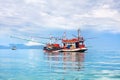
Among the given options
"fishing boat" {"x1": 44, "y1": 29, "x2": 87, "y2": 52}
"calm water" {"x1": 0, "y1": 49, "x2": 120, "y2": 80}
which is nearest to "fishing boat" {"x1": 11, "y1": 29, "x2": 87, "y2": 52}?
→ "fishing boat" {"x1": 44, "y1": 29, "x2": 87, "y2": 52}

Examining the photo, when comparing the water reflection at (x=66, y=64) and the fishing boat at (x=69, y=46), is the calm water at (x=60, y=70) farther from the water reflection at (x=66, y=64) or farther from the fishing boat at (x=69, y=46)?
the fishing boat at (x=69, y=46)

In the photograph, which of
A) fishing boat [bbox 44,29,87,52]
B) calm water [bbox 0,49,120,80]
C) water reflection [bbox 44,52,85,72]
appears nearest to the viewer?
calm water [bbox 0,49,120,80]

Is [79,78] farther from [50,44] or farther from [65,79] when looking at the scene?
[50,44]

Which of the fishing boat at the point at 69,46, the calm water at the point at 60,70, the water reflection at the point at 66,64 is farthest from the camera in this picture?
the fishing boat at the point at 69,46

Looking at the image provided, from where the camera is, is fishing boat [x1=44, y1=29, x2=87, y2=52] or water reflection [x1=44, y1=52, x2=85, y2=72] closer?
water reflection [x1=44, y1=52, x2=85, y2=72]

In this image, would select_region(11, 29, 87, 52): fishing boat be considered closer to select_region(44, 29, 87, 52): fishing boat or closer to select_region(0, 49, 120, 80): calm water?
select_region(44, 29, 87, 52): fishing boat

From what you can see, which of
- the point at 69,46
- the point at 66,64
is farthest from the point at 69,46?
the point at 66,64

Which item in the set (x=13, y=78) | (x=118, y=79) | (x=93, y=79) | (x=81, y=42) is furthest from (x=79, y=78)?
(x=81, y=42)

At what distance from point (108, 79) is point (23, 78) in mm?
10142

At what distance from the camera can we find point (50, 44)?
140m

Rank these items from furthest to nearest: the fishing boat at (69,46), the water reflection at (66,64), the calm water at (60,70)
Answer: the fishing boat at (69,46) < the water reflection at (66,64) < the calm water at (60,70)

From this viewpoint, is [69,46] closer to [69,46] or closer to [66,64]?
[69,46]

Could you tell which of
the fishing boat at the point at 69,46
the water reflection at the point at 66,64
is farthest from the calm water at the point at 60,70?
the fishing boat at the point at 69,46

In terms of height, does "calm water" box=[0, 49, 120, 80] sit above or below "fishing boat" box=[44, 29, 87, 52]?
below
